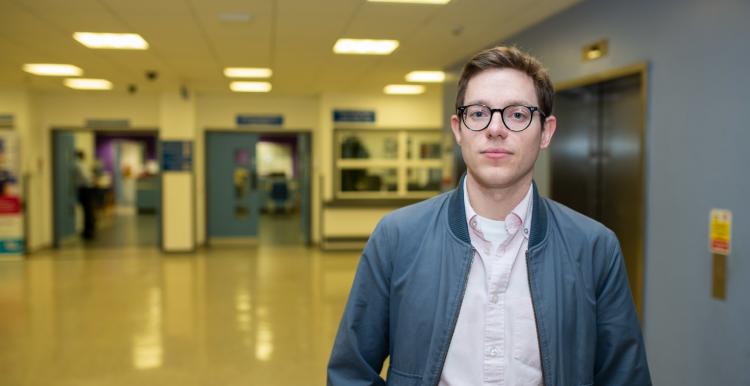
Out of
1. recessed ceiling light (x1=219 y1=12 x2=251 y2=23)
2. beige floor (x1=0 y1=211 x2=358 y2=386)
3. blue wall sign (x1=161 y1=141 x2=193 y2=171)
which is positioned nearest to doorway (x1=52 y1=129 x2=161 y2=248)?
blue wall sign (x1=161 y1=141 x2=193 y2=171)

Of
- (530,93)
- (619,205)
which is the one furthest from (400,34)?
(530,93)

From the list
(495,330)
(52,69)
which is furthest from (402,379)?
(52,69)

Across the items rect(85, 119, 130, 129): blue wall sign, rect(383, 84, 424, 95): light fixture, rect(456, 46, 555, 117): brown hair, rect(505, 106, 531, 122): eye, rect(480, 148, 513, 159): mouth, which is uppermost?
rect(383, 84, 424, 95): light fixture

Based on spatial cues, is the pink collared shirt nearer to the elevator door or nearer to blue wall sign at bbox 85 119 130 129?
the elevator door

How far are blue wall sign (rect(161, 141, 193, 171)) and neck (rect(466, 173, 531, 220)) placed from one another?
10610mm

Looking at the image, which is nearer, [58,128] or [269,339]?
[269,339]

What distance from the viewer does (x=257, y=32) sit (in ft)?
21.0

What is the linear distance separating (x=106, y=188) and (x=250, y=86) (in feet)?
33.2

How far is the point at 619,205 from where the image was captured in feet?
16.4

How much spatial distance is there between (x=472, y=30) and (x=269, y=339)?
146 inches

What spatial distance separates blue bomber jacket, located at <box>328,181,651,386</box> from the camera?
1.47m

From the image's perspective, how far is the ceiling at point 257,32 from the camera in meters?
5.41

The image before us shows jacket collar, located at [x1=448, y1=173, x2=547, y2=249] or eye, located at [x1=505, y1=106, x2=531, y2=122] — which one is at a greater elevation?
eye, located at [x1=505, y1=106, x2=531, y2=122]

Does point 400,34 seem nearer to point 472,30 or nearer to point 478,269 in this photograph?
point 472,30
